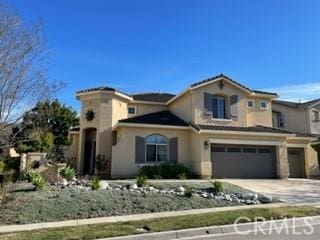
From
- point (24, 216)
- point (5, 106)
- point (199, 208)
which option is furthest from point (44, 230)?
point (199, 208)

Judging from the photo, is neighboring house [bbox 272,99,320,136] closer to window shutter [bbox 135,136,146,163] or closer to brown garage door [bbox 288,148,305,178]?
brown garage door [bbox 288,148,305,178]

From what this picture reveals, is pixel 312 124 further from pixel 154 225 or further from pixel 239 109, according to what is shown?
pixel 154 225

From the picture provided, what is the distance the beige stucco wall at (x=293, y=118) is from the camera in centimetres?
3241

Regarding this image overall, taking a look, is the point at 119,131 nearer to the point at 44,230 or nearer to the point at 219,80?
the point at 219,80

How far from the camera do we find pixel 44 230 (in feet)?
29.4

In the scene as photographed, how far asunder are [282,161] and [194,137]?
6.57 metres

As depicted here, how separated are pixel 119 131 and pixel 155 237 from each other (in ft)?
50.7

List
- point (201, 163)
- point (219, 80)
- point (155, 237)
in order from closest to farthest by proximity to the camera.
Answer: point (155, 237), point (201, 163), point (219, 80)

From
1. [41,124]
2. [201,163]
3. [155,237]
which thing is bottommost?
[155,237]

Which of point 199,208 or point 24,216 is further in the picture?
point 199,208

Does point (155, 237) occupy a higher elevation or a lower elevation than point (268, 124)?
lower

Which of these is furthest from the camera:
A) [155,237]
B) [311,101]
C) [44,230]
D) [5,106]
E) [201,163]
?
[311,101]

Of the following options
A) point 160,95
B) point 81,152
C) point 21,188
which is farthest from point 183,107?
point 21,188

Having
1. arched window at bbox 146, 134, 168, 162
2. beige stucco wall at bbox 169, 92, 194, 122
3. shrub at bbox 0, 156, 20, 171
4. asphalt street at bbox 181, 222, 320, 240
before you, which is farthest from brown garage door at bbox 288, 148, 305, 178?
shrub at bbox 0, 156, 20, 171
